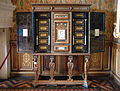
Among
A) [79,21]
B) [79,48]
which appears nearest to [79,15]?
[79,21]

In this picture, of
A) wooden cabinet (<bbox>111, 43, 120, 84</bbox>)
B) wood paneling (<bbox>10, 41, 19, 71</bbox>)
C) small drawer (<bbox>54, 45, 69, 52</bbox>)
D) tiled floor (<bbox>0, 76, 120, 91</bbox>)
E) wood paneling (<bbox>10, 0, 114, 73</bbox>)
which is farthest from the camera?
wood paneling (<bbox>10, 41, 19, 71</bbox>)

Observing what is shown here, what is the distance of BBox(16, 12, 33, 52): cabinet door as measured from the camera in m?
4.53

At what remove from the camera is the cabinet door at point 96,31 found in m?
4.52

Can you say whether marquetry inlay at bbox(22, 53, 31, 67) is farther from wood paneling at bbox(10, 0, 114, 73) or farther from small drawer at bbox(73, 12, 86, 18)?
small drawer at bbox(73, 12, 86, 18)

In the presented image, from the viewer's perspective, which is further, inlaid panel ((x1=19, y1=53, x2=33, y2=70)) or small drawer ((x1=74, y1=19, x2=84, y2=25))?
inlaid panel ((x1=19, y1=53, x2=33, y2=70))

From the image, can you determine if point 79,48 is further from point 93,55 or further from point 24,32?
point 24,32

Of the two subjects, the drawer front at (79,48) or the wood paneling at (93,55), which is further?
the wood paneling at (93,55)

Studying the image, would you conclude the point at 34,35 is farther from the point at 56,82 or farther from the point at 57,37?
the point at 56,82

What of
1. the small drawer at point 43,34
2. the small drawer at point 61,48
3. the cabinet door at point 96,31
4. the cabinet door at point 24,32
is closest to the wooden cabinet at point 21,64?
the cabinet door at point 24,32

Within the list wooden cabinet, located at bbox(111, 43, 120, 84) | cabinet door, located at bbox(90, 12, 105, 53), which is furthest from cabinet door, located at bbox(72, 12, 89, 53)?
wooden cabinet, located at bbox(111, 43, 120, 84)

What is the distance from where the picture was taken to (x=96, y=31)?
4617mm

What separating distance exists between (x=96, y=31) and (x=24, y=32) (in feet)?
6.19

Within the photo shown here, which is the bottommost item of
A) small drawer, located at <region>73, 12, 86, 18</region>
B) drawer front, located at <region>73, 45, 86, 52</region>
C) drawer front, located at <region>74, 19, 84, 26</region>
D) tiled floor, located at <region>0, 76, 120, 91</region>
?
tiled floor, located at <region>0, 76, 120, 91</region>

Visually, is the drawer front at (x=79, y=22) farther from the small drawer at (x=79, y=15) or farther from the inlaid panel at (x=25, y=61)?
the inlaid panel at (x=25, y=61)
